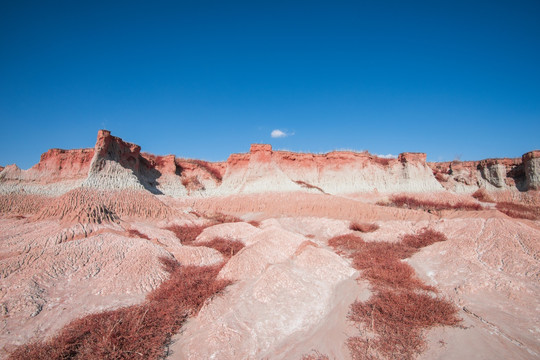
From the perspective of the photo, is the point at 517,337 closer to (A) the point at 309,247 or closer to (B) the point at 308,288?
(B) the point at 308,288

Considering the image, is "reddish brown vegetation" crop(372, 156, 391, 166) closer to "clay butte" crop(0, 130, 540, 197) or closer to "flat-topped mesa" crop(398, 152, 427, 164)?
"clay butte" crop(0, 130, 540, 197)

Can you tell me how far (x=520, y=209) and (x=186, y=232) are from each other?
28.0 meters

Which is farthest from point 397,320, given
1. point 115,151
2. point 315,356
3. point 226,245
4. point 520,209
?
point 520,209

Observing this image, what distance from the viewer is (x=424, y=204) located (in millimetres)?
24812

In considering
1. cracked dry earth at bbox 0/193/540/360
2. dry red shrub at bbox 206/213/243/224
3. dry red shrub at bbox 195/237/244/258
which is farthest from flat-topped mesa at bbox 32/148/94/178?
dry red shrub at bbox 195/237/244/258

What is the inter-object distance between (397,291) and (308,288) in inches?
87.3

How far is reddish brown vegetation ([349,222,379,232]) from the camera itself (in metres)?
14.7

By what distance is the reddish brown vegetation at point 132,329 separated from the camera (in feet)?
13.9

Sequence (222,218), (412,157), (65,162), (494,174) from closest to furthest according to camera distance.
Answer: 1. (222,218)
2. (65,162)
3. (494,174)
4. (412,157)

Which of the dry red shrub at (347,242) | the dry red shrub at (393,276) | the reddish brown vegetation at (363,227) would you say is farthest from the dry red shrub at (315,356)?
the reddish brown vegetation at (363,227)

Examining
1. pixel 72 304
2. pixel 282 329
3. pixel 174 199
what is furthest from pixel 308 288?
pixel 174 199

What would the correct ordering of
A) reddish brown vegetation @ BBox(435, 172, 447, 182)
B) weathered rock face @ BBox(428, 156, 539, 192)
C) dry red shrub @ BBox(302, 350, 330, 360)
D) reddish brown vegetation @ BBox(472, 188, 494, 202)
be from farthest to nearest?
reddish brown vegetation @ BBox(435, 172, 447, 182)
reddish brown vegetation @ BBox(472, 188, 494, 202)
weathered rock face @ BBox(428, 156, 539, 192)
dry red shrub @ BBox(302, 350, 330, 360)

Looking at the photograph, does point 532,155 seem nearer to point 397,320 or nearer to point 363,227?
point 363,227

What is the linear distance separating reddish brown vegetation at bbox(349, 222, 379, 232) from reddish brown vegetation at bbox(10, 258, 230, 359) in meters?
10.2
